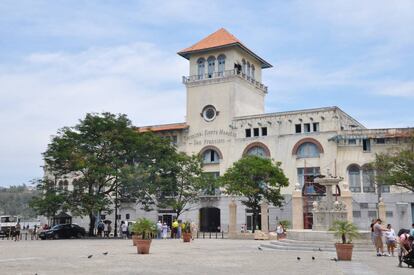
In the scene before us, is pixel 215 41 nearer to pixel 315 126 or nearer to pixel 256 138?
pixel 256 138

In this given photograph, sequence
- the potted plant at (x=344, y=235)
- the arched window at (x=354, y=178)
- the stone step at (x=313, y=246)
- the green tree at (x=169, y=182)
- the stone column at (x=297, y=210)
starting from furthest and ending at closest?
the arched window at (x=354, y=178) → the green tree at (x=169, y=182) → the stone column at (x=297, y=210) → the stone step at (x=313, y=246) → the potted plant at (x=344, y=235)

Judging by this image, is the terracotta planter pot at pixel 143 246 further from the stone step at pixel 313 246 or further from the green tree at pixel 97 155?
the green tree at pixel 97 155

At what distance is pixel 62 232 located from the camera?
132 ft

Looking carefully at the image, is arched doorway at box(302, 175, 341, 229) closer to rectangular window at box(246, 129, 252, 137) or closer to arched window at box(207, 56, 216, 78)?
rectangular window at box(246, 129, 252, 137)

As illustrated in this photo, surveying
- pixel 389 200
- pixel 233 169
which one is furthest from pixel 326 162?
pixel 233 169

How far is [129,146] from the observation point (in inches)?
1598

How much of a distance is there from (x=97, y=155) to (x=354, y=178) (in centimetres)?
2530

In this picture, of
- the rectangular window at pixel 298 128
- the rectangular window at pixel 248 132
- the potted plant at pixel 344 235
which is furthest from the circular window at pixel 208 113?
the potted plant at pixel 344 235

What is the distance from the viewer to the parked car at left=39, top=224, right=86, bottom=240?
39.4 meters

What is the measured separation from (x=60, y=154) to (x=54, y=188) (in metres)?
3.29

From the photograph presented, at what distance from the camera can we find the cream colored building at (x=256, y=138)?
4656 centimetres

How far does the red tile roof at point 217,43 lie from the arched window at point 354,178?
19.0 metres

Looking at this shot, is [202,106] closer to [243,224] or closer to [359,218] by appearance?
[243,224]

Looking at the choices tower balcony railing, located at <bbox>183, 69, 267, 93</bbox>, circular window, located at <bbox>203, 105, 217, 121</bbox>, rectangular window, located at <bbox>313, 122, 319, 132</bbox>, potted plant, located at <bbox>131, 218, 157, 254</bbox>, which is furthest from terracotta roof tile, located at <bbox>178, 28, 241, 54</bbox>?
potted plant, located at <bbox>131, 218, 157, 254</bbox>
